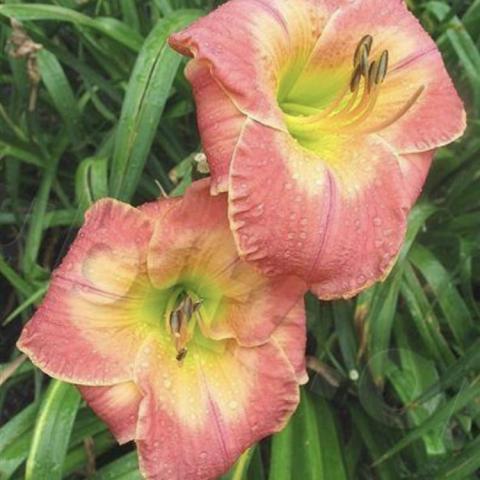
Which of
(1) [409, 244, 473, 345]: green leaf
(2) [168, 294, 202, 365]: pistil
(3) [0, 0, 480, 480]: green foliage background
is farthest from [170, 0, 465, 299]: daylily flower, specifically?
(1) [409, 244, 473, 345]: green leaf

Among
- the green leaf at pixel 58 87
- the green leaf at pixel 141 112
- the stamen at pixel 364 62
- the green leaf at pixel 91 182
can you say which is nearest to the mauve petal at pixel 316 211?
the stamen at pixel 364 62

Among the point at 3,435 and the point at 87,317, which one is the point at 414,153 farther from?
the point at 3,435

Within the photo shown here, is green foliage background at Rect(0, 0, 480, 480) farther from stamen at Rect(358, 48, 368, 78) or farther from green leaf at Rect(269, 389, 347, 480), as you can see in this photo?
stamen at Rect(358, 48, 368, 78)

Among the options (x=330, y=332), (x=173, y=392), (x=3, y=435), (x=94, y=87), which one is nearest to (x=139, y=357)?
(x=173, y=392)

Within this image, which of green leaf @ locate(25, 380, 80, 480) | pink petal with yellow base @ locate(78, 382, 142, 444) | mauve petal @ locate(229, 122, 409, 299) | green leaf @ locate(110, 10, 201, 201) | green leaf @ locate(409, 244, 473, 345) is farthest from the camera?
green leaf @ locate(409, 244, 473, 345)

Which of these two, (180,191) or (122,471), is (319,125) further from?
(122,471)

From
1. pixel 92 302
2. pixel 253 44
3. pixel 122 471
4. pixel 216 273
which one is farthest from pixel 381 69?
pixel 122 471

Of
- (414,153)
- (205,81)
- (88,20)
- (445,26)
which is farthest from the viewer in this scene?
(445,26)
